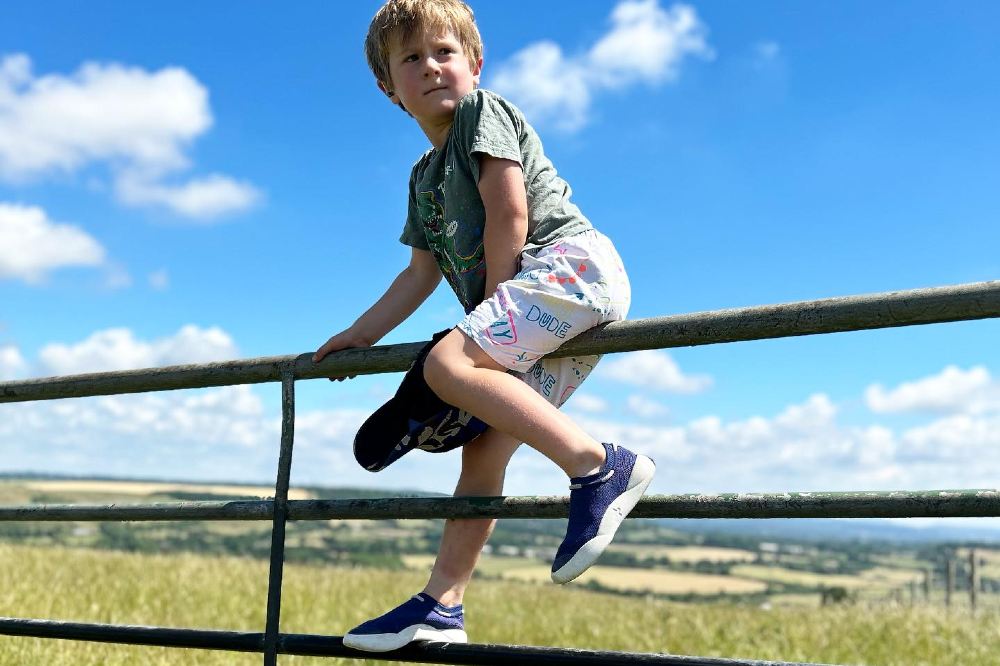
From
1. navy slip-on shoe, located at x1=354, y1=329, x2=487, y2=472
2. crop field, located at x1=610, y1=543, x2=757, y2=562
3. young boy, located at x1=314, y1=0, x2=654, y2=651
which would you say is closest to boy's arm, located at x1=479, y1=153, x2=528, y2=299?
young boy, located at x1=314, y1=0, x2=654, y2=651

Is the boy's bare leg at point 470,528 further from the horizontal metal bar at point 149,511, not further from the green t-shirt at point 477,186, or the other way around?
the horizontal metal bar at point 149,511

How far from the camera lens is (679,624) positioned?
6.82 metres

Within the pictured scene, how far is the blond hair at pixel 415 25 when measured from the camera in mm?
2400

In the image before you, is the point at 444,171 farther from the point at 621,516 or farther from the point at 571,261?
the point at 621,516

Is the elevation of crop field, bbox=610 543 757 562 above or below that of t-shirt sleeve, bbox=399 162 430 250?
below

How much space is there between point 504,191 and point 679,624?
5.29m

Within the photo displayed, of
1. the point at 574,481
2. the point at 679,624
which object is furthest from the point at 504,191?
the point at 679,624

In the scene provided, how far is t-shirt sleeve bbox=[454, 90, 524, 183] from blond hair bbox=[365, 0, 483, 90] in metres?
0.19

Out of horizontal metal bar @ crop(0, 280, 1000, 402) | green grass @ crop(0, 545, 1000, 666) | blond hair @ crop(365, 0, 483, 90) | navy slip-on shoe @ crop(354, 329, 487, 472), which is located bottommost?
green grass @ crop(0, 545, 1000, 666)

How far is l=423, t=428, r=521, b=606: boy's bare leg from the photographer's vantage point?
2.21 meters

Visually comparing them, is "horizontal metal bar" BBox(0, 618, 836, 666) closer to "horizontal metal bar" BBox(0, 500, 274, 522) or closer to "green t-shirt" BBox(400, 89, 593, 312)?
"horizontal metal bar" BBox(0, 500, 274, 522)

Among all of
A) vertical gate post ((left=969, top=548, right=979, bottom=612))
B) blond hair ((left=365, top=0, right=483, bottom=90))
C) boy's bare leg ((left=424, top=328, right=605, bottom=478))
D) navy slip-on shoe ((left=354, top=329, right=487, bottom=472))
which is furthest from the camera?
vertical gate post ((left=969, top=548, right=979, bottom=612))

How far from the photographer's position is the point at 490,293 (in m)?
2.27

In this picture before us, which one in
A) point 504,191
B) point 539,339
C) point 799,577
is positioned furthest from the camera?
point 799,577
